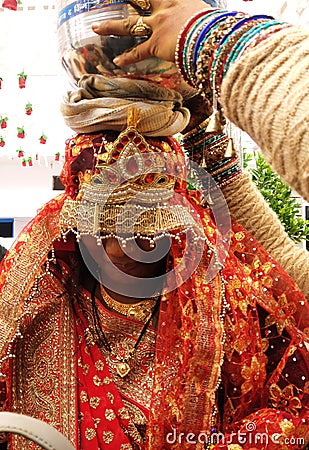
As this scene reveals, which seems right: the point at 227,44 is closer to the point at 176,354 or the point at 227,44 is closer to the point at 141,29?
the point at 141,29

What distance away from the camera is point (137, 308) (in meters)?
1.55

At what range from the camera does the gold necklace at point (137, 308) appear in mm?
1540

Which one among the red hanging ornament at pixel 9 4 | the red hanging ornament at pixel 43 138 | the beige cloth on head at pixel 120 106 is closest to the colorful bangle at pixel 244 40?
the beige cloth on head at pixel 120 106

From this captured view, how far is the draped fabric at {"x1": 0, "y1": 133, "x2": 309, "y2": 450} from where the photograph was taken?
1.30 m

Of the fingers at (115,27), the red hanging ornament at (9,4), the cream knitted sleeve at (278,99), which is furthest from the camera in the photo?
the red hanging ornament at (9,4)

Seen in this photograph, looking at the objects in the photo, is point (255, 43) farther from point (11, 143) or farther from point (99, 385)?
point (11, 143)

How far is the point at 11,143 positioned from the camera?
603cm

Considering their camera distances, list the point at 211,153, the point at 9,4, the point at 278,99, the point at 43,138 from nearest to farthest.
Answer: the point at 278,99, the point at 211,153, the point at 9,4, the point at 43,138

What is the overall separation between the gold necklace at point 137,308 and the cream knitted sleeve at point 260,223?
26cm

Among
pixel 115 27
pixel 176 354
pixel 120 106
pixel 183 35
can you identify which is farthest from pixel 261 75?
pixel 176 354

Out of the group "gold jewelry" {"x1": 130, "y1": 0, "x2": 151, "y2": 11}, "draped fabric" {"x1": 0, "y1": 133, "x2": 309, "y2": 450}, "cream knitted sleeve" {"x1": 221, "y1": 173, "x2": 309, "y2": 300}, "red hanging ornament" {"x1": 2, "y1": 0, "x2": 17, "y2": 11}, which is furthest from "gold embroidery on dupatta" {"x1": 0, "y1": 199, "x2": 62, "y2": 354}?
"red hanging ornament" {"x1": 2, "y1": 0, "x2": 17, "y2": 11}

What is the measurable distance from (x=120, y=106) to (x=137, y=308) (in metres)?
0.47

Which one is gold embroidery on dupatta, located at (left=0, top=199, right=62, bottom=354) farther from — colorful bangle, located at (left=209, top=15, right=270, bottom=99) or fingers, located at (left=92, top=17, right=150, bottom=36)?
colorful bangle, located at (left=209, top=15, right=270, bottom=99)

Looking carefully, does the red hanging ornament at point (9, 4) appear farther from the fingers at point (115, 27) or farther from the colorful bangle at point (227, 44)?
the colorful bangle at point (227, 44)
